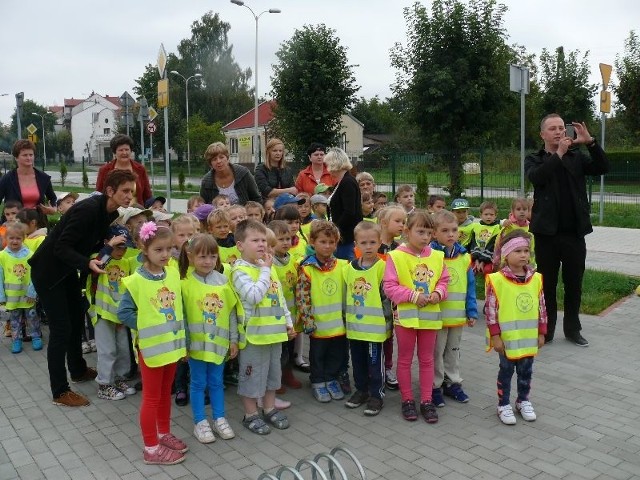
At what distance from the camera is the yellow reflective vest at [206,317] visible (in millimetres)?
4598

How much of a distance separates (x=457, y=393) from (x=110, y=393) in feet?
9.45

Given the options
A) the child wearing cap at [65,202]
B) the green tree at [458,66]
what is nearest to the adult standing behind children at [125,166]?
the child wearing cap at [65,202]

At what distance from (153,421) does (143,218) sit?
69.7 inches

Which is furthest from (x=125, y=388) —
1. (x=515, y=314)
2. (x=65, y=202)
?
(x=65, y=202)

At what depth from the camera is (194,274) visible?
4672 millimetres

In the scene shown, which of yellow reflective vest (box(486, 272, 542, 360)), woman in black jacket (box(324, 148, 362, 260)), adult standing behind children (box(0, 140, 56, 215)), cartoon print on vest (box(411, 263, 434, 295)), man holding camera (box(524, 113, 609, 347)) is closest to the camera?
yellow reflective vest (box(486, 272, 542, 360))

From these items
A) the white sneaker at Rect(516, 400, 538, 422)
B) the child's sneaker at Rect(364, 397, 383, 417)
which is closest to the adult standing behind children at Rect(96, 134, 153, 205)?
the child's sneaker at Rect(364, 397, 383, 417)

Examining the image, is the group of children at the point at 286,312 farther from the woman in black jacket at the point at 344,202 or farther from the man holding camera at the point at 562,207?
the man holding camera at the point at 562,207

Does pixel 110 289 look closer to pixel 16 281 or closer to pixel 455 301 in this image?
pixel 16 281

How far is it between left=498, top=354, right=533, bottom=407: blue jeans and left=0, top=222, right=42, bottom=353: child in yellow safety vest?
4.79 m

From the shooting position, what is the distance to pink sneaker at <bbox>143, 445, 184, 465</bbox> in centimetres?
434

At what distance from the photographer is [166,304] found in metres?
4.39

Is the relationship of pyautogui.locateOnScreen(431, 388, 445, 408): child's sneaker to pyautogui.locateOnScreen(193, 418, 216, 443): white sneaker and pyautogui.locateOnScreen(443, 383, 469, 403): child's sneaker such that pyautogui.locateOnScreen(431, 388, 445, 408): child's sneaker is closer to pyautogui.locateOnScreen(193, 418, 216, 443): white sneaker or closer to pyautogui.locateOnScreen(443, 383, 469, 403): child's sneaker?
pyautogui.locateOnScreen(443, 383, 469, 403): child's sneaker

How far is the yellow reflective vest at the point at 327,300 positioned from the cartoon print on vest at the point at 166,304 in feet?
4.16
